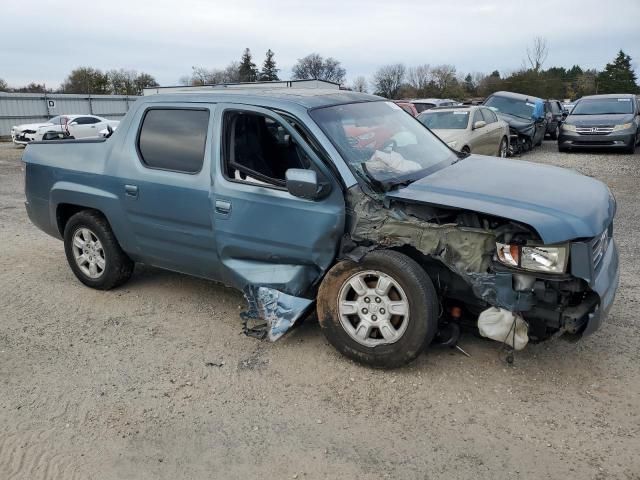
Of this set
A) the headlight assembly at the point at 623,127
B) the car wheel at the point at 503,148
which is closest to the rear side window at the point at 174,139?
the car wheel at the point at 503,148

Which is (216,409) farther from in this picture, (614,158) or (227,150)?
(614,158)

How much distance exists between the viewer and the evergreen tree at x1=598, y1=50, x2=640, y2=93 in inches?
2356

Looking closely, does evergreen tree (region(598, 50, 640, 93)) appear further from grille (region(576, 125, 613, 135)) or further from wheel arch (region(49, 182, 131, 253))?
wheel arch (region(49, 182, 131, 253))

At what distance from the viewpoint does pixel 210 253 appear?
4.21 metres

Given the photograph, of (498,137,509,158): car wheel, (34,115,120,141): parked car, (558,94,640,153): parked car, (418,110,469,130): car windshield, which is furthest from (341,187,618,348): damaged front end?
(34,115,120,141): parked car

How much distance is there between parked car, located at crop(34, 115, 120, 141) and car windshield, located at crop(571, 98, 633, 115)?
57.7 feet

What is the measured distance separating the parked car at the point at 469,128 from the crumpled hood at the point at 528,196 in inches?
296

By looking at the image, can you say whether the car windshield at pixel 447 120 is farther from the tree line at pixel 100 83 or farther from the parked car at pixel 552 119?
the tree line at pixel 100 83

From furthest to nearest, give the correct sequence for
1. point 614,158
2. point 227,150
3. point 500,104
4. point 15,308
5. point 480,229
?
point 500,104
point 614,158
point 15,308
point 227,150
point 480,229

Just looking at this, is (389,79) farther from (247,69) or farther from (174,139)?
(174,139)

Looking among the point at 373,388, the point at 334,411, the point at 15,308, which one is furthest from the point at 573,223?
the point at 15,308

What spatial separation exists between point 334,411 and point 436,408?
614 mm

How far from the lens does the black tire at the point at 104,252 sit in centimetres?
488

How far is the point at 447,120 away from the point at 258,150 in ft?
30.0
